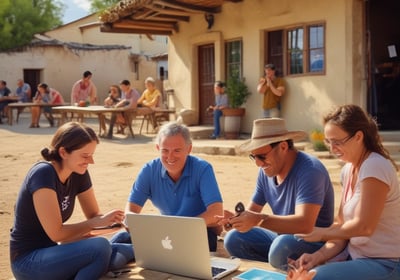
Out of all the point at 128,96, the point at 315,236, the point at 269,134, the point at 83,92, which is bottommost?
the point at 315,236

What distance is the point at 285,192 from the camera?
11.3ft

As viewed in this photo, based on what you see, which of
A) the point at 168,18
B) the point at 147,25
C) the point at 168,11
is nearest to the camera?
the point at 168,11

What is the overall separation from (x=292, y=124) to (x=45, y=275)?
8.74m

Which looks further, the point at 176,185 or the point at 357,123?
the point at 176,185

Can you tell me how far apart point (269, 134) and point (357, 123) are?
0.68 m

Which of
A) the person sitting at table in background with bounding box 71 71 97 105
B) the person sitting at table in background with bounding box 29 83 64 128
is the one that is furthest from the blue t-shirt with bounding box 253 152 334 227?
the person sitting at table in background with bounding box 29 83 64 128

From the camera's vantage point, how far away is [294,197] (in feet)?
11.1

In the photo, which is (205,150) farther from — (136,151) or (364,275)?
(364,275)

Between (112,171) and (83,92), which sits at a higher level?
(83,92)

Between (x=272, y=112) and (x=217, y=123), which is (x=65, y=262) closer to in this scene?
(x=272, y=112)

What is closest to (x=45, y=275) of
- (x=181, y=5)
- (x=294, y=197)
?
(x=294, y=197)

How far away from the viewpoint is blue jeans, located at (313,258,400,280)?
9.18 feet

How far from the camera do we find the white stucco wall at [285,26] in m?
10.1

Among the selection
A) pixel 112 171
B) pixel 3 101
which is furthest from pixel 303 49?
pixel 3 101
